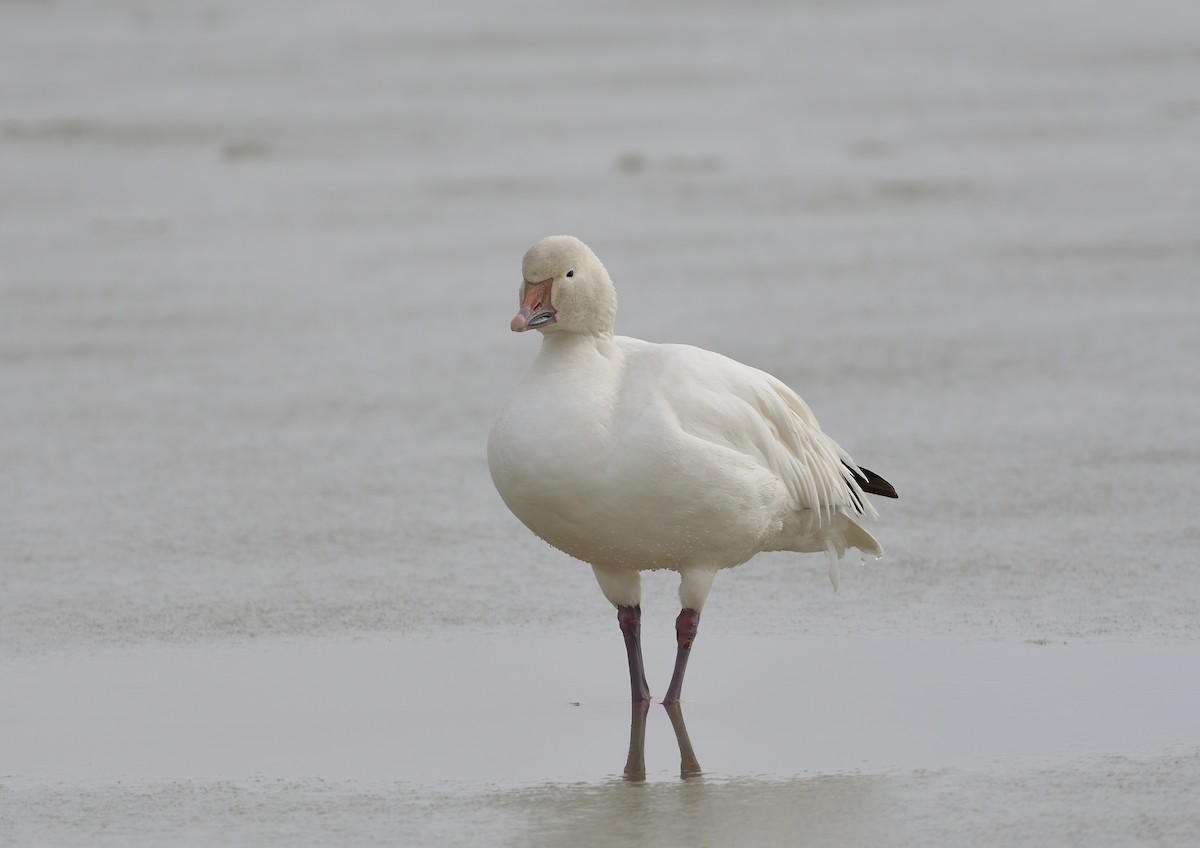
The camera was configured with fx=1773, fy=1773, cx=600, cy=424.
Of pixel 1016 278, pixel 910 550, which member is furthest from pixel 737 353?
pixel 910 550

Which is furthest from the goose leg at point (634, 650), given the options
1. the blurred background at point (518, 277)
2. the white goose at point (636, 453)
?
the blurred background at point (518, 277)

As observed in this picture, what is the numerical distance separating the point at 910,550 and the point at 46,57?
1468 cm

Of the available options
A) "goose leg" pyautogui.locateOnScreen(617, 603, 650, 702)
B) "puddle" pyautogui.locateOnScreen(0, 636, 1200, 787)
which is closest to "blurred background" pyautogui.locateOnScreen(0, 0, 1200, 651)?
"puddle" pyautogui.locateOnScreen(0, 636, 1200, 787)

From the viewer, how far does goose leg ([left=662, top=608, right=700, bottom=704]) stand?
505cm

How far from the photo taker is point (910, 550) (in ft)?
20.7

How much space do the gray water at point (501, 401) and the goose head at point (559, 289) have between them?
42.1 inches

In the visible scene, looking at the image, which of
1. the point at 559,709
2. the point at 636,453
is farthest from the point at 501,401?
the point at 636,453

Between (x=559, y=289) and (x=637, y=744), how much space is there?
128 cm

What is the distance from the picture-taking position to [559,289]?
5.00 metres

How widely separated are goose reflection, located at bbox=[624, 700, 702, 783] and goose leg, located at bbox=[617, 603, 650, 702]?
0.04 meters

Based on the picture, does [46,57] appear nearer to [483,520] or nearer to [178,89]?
[178,89]

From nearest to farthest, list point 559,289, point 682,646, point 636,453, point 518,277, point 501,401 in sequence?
point 636,453 < point 559,289 < point 682,646 < point 501,401 < point 518,277

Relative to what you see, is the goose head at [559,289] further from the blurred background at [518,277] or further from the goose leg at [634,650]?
the blurred background at [518,277]

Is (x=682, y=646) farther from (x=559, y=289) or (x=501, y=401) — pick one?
(x=501, y=401)
